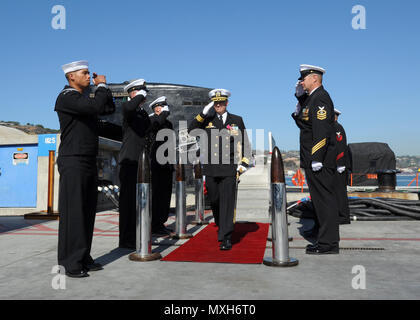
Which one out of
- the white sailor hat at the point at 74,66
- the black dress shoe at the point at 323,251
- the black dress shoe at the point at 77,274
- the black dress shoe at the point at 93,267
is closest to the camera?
the black dress shoe at the point at 77,274

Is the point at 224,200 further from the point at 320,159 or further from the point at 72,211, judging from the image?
the point at 72,211

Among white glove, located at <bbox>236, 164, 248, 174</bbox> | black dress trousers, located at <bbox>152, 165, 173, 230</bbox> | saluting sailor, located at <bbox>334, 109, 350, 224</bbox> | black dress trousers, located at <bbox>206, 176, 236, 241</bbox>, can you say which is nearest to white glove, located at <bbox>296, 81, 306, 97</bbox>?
white glove, located at <bbox>236, 164, 248, 174</bbox>

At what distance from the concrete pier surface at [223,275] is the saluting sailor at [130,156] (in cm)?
27

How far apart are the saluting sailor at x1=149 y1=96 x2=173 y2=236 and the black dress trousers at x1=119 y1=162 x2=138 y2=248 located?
0.80 meters

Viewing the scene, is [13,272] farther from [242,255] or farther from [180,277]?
[242,255]

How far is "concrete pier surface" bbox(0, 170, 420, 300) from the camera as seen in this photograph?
253 centimetres

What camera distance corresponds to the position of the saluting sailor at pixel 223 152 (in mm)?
4582

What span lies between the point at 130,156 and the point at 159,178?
102cm

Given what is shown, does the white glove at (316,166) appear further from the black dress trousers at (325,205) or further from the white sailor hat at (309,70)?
the white sailor hat at (309,70)

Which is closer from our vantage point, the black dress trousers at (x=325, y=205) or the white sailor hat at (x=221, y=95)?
the black dress trousers at (x=325, y=205)

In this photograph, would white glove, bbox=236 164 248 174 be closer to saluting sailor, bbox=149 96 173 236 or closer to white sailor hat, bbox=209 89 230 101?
white sailor hat, bbox=209 89 230 101

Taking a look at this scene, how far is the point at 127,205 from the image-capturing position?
454 cm

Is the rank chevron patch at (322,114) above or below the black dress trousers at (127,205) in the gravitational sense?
above

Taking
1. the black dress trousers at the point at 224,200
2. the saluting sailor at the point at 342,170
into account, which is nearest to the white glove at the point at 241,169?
the black dress trousers at the point at 224,200
